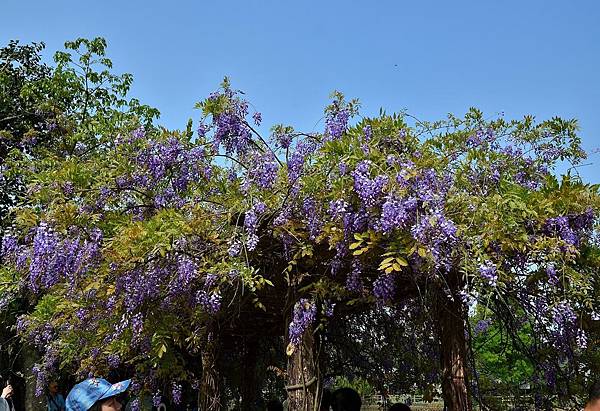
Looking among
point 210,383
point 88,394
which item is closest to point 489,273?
point 88,394

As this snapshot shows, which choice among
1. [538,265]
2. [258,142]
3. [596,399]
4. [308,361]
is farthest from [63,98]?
[596,399]

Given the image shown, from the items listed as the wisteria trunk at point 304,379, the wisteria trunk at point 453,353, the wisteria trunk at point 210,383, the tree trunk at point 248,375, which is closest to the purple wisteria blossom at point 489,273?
the wisteria trunk at point 453,353

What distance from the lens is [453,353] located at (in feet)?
15.6

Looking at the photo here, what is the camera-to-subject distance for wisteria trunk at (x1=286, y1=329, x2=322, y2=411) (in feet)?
14.5

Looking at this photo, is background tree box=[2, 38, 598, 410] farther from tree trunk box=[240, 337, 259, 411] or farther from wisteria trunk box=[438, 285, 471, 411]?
tree trunk box=[240, 337, 259, 411]

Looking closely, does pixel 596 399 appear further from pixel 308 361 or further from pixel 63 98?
pixel 63 98

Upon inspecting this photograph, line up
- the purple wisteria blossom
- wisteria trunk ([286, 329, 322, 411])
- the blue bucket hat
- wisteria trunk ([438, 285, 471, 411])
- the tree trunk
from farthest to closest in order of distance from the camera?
the tree trunk
wisteria trunk ([438, 285, 471, 411])
wisteria trunk ([286, 329, 322, 411])
the purple wisteria blossom
the blue bucket hat

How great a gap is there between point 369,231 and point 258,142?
1644 mm

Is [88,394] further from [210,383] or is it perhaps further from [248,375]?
[248,375]

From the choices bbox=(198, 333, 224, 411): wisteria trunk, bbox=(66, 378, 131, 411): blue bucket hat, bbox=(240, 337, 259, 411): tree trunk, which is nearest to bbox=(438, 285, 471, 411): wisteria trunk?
bbox=(198, 333, 224, 411): wisteria trunk

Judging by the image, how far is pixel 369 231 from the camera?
3926 millimetres

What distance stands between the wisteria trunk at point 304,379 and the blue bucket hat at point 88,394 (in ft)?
5.16

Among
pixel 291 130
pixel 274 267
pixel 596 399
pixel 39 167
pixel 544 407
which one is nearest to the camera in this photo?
pixel 596 399

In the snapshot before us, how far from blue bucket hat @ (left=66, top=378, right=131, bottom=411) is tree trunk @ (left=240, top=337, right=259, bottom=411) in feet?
14.5
